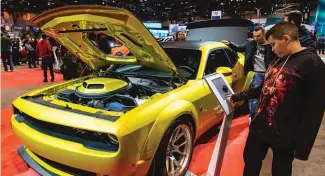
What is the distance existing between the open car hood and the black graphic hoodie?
120 cm

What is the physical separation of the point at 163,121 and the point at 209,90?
1.03 m

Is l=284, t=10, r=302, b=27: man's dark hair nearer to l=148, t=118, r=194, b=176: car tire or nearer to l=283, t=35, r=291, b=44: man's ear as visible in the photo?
l=283, t=35, r=291, b=44: man's ear

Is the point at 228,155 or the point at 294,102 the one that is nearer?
the point at 294,102

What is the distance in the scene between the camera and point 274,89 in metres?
1.87

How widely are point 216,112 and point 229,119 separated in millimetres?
1248

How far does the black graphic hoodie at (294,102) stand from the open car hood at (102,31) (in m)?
1.20

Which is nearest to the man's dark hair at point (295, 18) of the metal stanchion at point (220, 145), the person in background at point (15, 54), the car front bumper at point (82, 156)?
the metal stanchion at point (220, 145)

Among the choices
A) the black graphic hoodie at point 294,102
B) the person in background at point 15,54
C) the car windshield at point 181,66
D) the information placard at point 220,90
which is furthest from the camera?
the person in background at point 15,54

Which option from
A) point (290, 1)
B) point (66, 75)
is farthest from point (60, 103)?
point (290, 1)

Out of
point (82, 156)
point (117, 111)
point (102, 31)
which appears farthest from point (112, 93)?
point (82, 156)

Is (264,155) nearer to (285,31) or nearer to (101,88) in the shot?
(285,31)

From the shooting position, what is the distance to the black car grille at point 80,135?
2.13 metres

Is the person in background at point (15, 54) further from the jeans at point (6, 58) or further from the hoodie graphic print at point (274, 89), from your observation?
the hoodie graphic print at point (274, 89)

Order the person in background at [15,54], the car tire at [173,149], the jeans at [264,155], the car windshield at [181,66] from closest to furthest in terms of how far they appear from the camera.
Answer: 1. the jeans at [264,155]
2. the car tire at [173,149]
3. the car windshield at [181,66]
4. the person in background at [15,54]
